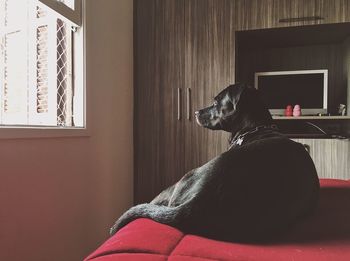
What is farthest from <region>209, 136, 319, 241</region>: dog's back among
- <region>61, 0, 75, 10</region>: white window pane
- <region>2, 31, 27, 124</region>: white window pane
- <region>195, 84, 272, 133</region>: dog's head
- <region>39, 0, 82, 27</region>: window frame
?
<region>61, 0, 75, 10</region>: white window pane

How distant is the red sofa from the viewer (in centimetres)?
61

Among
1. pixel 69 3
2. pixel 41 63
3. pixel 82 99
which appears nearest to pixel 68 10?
pixel 69 3

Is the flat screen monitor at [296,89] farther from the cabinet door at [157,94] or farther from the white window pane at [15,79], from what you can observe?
the white window pane at [15,79]

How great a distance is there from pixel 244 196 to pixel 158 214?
0.74ft

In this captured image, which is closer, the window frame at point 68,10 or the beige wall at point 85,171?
the beige wall at point 85,171

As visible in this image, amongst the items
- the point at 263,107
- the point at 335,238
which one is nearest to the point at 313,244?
the point at 335,238

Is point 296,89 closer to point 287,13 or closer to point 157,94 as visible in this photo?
point 287,13

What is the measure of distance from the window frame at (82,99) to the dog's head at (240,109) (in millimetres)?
778

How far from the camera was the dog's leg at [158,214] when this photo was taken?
0.77 meters

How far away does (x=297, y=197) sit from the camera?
0.83 m

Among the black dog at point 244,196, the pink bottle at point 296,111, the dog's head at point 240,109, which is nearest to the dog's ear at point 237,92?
the dog's head at point 240,109

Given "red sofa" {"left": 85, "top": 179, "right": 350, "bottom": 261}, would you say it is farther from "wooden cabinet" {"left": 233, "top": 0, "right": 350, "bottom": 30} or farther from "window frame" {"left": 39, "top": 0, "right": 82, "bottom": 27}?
"wooden cabinet" {"left": 233, "top": 0, "right": 350, "bottom": 30}

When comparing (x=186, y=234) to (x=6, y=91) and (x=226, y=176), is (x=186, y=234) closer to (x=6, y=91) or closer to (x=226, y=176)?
(x=226, y=176)

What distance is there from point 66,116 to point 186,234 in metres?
1.28
